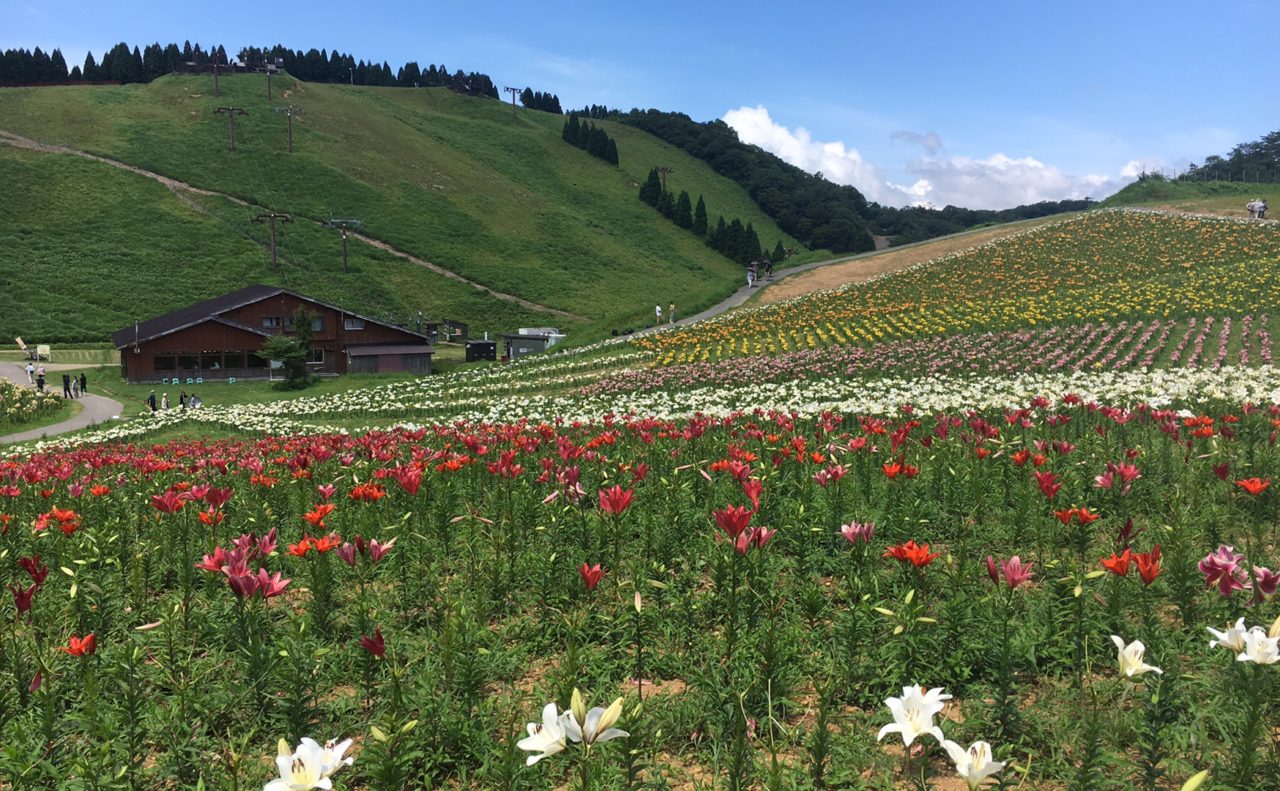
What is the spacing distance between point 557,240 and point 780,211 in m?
64.9

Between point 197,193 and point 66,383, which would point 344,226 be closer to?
point 197,193

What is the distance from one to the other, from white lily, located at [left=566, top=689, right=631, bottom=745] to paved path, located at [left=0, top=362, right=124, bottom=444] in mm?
26382

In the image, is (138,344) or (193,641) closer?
(193,641)

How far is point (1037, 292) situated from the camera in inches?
1330

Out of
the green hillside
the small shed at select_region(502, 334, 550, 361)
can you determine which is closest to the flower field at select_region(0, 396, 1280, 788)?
the green hillside

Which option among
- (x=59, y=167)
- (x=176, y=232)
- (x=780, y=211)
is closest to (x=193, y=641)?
(x=176, y=232)

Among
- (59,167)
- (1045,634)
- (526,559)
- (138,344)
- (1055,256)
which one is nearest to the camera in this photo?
(1045,634)

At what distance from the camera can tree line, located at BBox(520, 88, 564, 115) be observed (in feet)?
593

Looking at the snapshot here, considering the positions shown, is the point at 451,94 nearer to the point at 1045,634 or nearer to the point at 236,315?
the point at 236,315

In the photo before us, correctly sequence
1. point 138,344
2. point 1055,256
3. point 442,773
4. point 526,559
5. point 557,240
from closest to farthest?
point 442,773 → point 526,559 → point 138,344 → point 1055,256 → point 557,240

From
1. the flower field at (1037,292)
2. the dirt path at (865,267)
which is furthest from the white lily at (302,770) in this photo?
the dirt path at (865,267)

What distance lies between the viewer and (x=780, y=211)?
137 metres

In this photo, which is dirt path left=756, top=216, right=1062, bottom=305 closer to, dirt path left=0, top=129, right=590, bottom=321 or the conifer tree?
dirt path left=0, top=129, right=590, bottom=321

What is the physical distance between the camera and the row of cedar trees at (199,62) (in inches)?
4540
